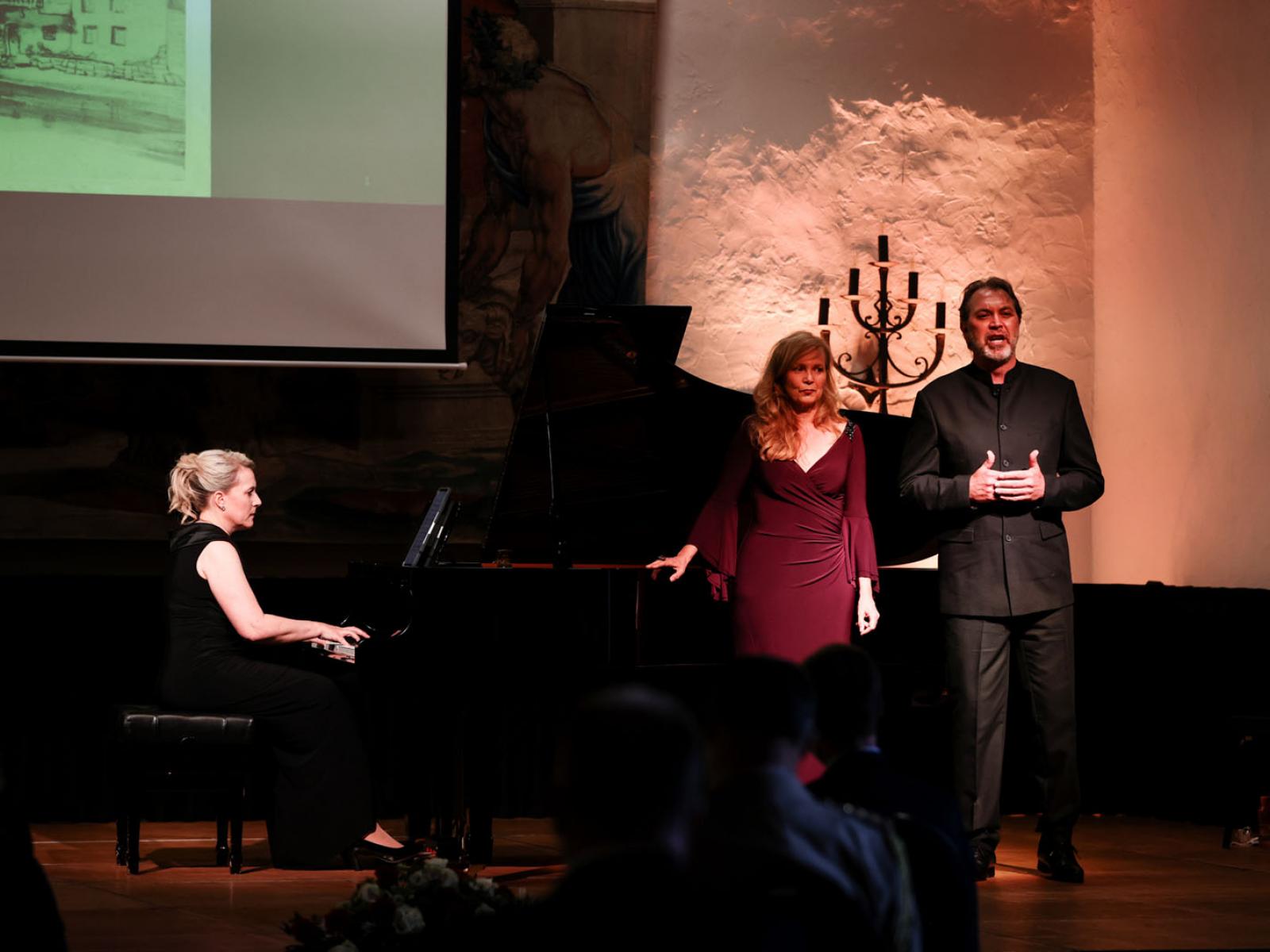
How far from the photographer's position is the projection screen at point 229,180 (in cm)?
574

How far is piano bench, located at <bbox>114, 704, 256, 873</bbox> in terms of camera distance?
15.0 feet

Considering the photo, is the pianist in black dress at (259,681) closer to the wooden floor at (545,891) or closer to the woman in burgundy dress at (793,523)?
the wooden floor at (545,891)

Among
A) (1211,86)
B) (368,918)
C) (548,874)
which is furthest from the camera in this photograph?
(1211,86)

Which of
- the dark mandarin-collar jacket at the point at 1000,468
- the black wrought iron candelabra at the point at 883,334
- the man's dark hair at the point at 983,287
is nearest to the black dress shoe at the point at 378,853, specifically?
the dark mandarin-collar jacket at the point at 1000,468

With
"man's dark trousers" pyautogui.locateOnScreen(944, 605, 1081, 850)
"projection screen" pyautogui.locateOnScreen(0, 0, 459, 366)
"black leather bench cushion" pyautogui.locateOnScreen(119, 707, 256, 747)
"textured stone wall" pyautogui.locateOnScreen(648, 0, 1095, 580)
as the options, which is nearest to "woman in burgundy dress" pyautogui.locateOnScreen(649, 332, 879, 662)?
"man's dark trousers" pyautogui.locateOnScreen(944, 605, 1081, 850)

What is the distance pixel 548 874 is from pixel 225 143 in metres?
2.95

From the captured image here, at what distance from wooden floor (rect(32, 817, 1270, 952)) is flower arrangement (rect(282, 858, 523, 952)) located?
0.93 meters

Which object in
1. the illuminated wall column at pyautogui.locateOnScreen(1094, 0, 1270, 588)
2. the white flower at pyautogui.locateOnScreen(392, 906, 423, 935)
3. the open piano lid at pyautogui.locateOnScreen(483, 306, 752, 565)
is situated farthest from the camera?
the illuminated wall column at pyautogui.locateOnScreen(1094, 0, 1270, 588)

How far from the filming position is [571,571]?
4.37m

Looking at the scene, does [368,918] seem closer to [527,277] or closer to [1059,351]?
[527,277]

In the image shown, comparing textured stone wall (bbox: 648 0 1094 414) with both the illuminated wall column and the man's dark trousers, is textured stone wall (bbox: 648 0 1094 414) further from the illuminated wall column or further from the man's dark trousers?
the man's dark trousers

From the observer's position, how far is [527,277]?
6.34 meters

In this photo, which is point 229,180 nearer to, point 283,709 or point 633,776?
point 283,709

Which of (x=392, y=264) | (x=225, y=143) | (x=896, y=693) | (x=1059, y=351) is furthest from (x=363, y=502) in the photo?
(x=1059, y=351)
